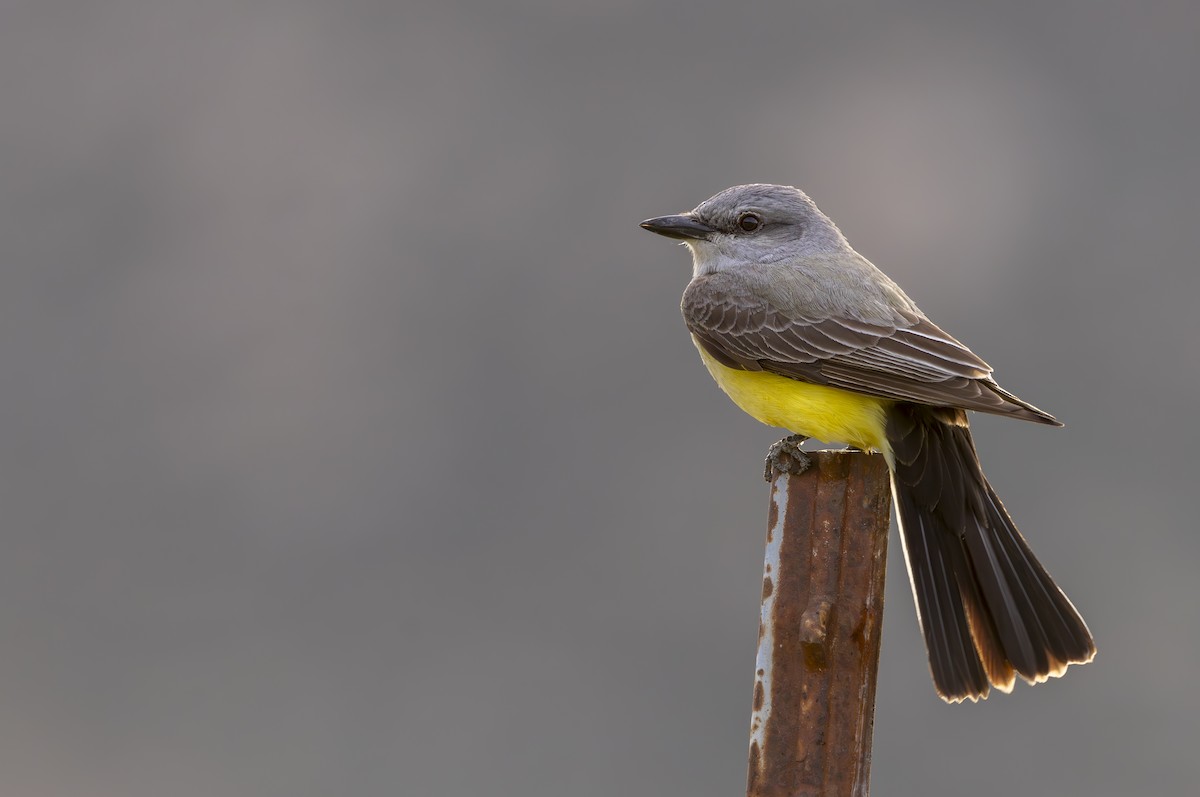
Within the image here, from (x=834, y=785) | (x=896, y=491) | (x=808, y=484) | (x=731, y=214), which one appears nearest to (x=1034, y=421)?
(x=896, y=491)

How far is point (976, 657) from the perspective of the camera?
3.48 meters

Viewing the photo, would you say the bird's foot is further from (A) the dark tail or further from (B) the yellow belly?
(A) the dark tail

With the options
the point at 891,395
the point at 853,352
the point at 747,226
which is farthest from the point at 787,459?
the point at 747,226

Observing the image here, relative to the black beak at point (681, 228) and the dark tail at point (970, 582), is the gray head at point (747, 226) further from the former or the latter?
the dark tail at point (970, 582)

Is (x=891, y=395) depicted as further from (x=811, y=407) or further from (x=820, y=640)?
(x=820, y=640)

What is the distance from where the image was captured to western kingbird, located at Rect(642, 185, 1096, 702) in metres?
3.50

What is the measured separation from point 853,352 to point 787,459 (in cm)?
78

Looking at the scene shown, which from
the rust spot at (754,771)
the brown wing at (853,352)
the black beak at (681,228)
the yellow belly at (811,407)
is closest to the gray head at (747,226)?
the black beak at (681,228)

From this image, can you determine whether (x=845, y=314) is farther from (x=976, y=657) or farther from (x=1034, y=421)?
(x=976, y=657)

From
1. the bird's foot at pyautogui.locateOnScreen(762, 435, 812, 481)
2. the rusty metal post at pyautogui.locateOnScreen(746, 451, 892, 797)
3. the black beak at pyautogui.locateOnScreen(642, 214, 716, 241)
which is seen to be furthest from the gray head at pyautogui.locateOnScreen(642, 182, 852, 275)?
the rusty metal post at pyautogui.locateOnScreen(746, 451, 892, 797)

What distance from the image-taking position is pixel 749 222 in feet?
16.9

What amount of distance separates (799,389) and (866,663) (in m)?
1.50

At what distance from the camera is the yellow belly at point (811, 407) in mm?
4109

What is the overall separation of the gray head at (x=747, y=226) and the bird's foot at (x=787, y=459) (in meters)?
1.16
